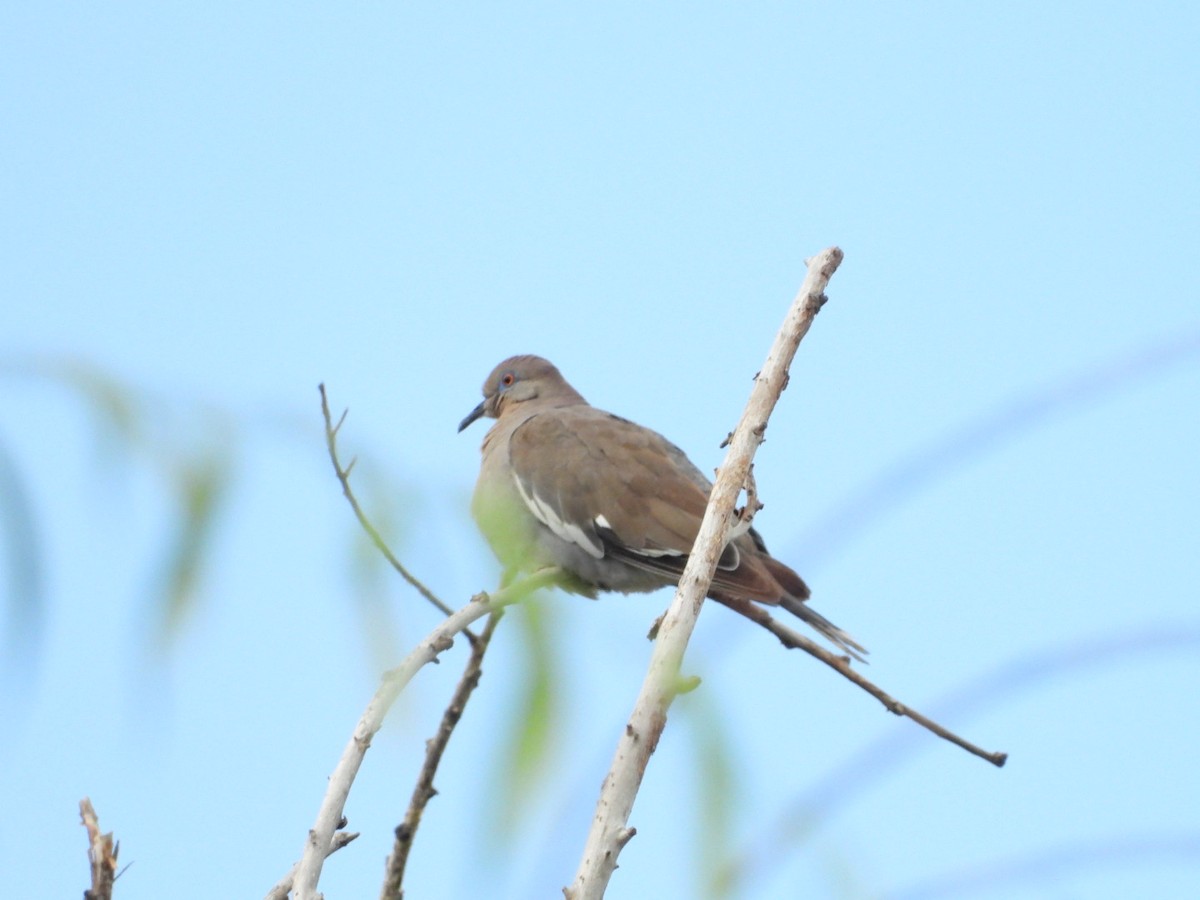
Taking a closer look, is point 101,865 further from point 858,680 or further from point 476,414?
point 476,414

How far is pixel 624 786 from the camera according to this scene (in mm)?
1616

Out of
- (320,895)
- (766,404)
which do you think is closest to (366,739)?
(320,895)

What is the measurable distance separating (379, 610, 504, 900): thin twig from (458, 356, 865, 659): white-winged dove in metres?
1.73

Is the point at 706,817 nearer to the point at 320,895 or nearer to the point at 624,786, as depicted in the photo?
the point at 624,786

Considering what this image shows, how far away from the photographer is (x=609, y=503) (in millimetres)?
5281

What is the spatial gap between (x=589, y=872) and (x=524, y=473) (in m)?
4.00

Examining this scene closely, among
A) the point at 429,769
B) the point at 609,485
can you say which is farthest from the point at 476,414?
the point at 429,769

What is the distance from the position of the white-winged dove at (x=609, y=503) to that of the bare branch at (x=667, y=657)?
2.60 m

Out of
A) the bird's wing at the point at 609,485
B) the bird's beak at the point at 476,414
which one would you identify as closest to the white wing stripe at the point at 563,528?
the bird's wing at the point at 609,485

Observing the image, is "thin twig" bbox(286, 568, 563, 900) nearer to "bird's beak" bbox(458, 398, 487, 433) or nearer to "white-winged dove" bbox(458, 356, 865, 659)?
"white-winged dove" bbox(458, 356, 865, 659)

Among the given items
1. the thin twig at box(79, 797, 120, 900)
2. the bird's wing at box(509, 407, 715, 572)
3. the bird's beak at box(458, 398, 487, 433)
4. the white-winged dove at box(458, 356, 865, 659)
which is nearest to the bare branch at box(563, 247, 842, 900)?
the thin twig at box(79, 797, 120, 900)

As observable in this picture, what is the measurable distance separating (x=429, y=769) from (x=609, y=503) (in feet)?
8.04

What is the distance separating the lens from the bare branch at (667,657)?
5.16 feet

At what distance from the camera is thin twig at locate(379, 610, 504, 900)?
2859 mm
